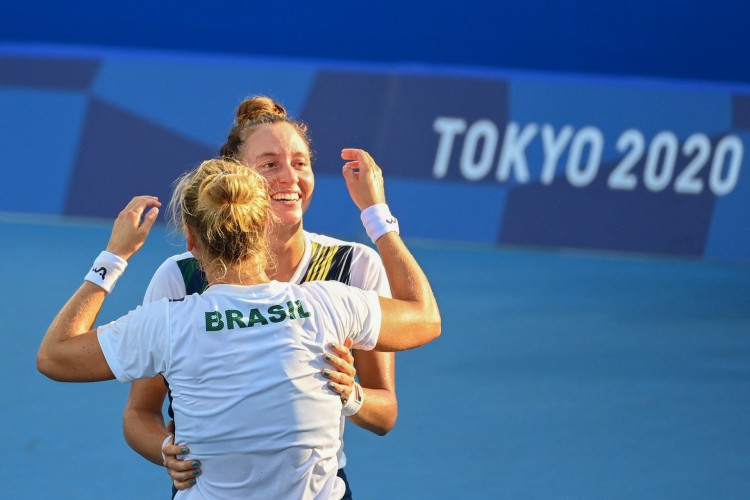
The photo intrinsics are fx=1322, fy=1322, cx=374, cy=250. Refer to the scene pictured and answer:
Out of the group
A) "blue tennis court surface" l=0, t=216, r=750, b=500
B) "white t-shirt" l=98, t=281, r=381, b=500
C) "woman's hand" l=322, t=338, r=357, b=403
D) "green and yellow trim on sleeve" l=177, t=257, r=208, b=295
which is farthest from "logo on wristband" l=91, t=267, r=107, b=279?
"blue tennis court surface" l=0, t=216, r=750, b=500

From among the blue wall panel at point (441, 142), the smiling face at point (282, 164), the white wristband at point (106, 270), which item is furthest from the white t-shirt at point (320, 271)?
the blue wall panel at point (441, 142)

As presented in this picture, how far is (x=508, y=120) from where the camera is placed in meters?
8.61

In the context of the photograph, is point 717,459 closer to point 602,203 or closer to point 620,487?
point 620,487

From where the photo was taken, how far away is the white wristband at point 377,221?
282cm

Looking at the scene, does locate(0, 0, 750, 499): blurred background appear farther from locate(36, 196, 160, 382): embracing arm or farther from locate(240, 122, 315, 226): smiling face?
locate(36, 196, 160, 382): embracing arm

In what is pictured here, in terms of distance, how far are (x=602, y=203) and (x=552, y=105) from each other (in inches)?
28.8

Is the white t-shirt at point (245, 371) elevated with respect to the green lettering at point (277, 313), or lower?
lower

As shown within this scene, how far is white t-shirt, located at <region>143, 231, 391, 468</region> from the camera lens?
2.94m

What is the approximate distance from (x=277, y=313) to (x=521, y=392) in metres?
3.33

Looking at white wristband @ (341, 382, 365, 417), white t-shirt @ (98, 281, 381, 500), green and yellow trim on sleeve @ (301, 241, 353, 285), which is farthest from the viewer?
green and yellow trim on sleeve @ (301, 241, 353, 285)

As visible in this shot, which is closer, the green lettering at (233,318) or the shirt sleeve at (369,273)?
the green lettering at (233,318)

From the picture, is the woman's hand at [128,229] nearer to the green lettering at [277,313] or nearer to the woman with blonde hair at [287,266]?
the woman with blonde hair at [287,266]

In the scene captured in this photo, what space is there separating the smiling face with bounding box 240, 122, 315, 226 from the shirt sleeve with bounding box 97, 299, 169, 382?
592mm

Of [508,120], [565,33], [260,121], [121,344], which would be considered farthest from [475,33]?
[121,344]
